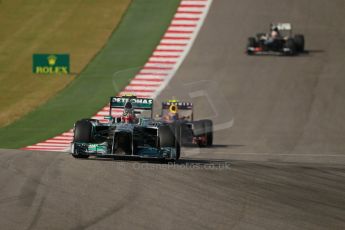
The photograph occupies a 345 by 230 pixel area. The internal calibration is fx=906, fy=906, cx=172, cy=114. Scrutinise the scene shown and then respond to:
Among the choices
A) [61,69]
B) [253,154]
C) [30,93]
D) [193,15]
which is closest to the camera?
[253,154]

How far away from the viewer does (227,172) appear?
56.1 ft

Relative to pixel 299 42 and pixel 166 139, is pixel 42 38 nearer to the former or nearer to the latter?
pixel 299 42

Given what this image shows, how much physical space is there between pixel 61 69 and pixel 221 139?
1227cm

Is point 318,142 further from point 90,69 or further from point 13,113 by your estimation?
point 90,69

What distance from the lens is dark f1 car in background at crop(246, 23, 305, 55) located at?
39.2 metres

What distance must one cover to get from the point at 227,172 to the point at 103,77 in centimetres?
2072

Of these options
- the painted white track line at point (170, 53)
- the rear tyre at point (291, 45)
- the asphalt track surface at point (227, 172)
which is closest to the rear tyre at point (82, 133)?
the asphalt track surface at point (227, 172)

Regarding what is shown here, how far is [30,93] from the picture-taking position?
3525cm

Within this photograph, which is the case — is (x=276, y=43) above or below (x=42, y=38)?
below

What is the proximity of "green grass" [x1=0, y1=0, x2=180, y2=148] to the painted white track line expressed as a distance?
1.32 feet

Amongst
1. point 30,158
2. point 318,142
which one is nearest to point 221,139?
point 318,142

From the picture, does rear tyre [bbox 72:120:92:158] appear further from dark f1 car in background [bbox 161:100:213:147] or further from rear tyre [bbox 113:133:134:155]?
dark f1 car in background [bbox 161:100:213:147]

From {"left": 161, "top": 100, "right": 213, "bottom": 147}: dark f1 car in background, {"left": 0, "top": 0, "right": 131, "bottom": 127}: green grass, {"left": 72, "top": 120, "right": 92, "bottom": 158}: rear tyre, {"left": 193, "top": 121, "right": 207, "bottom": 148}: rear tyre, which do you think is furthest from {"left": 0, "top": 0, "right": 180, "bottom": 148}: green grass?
{"left": 72, "top": 120, "right": 92, "bottom": 158}: rear tyre

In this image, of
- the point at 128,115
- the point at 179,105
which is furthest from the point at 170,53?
the point at 128,115
